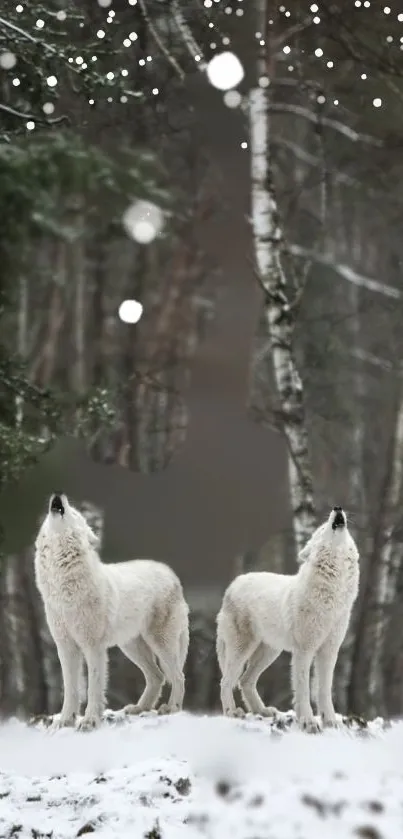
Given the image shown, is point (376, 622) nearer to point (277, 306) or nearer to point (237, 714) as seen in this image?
point (237, 714)

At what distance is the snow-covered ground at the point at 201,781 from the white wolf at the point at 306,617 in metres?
0.19

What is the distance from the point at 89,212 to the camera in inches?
236

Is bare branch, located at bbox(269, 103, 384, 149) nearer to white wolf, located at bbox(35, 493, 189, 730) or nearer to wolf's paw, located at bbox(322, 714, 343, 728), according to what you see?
white wolf, located at bbox(35, 493, 189, 730)

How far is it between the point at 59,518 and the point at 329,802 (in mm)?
1634

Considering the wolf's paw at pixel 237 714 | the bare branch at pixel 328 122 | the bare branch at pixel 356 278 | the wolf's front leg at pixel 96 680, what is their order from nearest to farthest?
the wolf's front leg at pixel 96 680, the wolf's paw at pixel 237 714, the bare branch at pixel 328 122, the bare branch at pixel 356 278

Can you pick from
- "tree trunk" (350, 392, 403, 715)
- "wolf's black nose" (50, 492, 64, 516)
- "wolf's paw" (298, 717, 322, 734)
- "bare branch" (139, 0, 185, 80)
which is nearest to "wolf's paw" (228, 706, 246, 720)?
"wolf's paw" (298, 717, 322, 734)

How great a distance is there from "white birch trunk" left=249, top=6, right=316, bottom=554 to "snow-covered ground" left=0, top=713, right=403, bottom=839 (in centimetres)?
163

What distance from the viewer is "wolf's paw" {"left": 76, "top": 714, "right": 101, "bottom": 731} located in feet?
12.5

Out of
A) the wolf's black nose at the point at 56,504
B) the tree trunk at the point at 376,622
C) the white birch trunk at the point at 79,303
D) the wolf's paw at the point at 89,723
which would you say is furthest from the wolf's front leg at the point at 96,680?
the white birch trunk at the point at 79,303

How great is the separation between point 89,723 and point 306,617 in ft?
3.53

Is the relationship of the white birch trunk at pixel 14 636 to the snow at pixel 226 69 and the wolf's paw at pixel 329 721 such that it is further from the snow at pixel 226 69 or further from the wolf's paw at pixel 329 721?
the snow at pixel 226 69

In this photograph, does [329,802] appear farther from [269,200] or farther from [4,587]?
[269,200]

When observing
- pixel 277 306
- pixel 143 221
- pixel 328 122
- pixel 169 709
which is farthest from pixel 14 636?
pixel 328 122

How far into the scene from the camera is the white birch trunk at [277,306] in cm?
522
